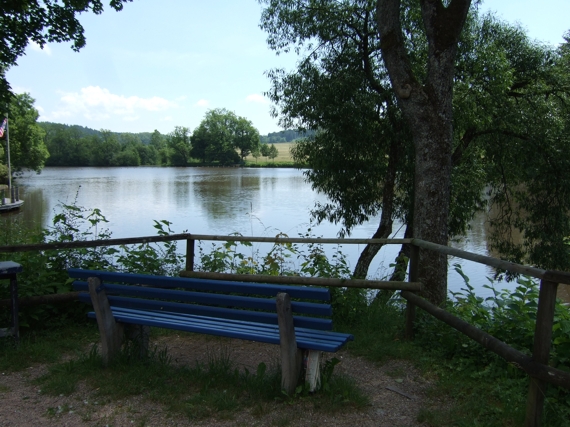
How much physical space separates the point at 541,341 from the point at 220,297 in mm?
1828

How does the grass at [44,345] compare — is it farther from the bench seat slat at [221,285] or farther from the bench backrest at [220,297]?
the bench seat slat at [221,285]

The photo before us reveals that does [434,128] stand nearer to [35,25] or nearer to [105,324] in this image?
[105,324]

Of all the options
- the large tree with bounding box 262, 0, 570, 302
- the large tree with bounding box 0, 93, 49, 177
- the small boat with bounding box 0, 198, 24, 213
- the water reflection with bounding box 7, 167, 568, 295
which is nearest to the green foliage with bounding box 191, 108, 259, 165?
the large tree with bounding box 0, 93, 49, 177

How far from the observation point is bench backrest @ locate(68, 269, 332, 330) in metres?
2.84

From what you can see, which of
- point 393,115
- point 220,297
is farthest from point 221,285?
point 393,115

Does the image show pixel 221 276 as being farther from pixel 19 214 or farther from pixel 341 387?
pixel 19 214

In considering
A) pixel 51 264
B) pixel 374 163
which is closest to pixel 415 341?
pixel 51 264

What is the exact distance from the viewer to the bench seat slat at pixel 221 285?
9.19ft

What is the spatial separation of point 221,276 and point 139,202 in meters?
28.5

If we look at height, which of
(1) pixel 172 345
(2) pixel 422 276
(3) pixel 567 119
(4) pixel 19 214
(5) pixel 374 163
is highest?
(3) pixel 567 119

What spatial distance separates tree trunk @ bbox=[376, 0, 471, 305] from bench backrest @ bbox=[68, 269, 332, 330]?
9.09 feet

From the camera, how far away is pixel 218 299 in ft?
10.2

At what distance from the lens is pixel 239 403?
10.1ft

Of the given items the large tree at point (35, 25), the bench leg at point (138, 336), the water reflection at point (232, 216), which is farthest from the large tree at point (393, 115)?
the bench leg at point (138, 336)
